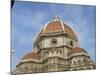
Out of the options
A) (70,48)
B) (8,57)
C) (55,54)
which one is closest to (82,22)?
(70,48)

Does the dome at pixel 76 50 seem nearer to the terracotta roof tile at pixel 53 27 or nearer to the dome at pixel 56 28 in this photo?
the dome at pixel 56 28

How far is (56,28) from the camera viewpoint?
2.26 meters

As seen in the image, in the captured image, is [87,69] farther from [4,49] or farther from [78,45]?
[4,49]

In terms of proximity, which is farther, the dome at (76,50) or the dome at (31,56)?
the dome at (76,50)

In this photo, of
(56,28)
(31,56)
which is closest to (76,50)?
(56,28)

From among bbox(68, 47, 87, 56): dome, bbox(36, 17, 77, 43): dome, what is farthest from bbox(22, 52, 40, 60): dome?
bbox(68, 47, 87, 56): dome

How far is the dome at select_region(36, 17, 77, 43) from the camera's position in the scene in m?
2.21

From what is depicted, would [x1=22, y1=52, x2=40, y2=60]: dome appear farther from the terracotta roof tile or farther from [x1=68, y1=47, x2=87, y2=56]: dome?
[x1=68, y1=47, x2=87, y2=56]: dome

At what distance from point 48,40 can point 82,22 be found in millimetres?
444

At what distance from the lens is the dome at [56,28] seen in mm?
2213

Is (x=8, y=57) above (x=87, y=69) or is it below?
above

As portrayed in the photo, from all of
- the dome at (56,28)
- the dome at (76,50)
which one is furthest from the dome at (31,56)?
the dome at (76,50)

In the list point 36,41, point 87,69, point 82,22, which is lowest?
point 87,69

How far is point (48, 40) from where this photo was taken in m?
2.23
